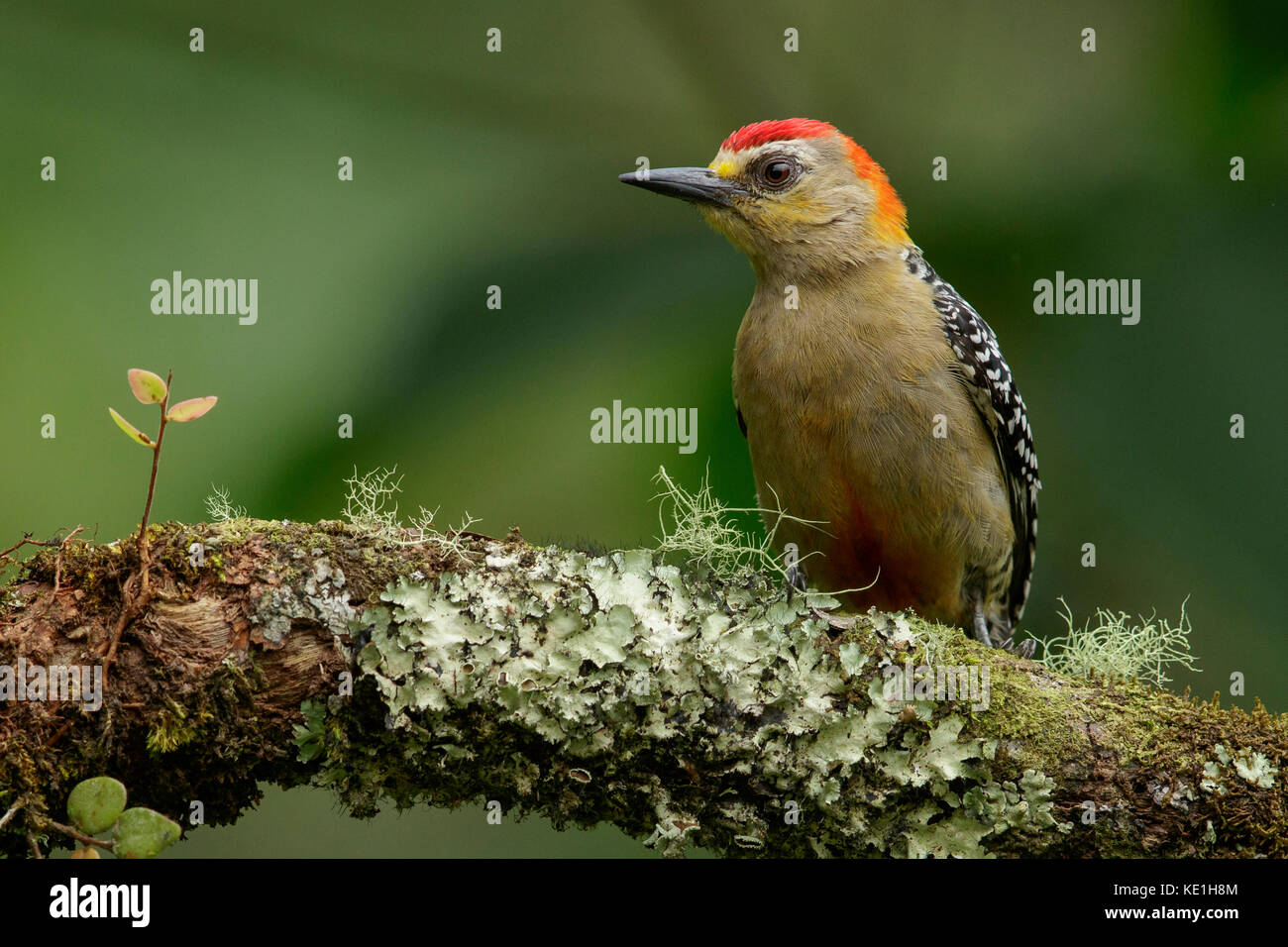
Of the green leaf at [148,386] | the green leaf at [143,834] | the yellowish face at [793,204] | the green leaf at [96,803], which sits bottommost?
the green leaf at [143,834]

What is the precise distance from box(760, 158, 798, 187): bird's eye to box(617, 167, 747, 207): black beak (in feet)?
0.38

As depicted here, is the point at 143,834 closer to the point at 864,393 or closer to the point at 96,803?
the point at 96,803

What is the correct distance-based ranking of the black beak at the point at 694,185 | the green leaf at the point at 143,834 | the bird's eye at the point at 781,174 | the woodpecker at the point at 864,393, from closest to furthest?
1. the green leaf at the point at 143,834
2. the woodpecker at the point at 864,393
3. the black beak at the point at 694,185
4. the bird's eye at the point at 781,174

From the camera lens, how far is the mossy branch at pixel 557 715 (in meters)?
2.52

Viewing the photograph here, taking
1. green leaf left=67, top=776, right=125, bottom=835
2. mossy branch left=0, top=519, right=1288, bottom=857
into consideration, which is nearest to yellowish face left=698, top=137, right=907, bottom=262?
mossy branch left=0, top=519, right=1288, bottom=857

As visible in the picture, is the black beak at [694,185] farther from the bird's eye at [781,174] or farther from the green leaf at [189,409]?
the green leaf at [189,409]

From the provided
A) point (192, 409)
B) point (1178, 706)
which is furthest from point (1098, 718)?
point (192, 409)

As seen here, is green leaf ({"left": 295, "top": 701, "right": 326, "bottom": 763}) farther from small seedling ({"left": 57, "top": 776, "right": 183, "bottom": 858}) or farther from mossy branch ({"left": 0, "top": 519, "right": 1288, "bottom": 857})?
small seedling ({"left": 57, "top": 776, "right": 183, "bottom": 858})

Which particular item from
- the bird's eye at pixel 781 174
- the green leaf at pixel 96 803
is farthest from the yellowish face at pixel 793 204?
the green leaf at pixel 96 803

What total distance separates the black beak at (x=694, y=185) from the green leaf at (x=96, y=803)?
9.77ft

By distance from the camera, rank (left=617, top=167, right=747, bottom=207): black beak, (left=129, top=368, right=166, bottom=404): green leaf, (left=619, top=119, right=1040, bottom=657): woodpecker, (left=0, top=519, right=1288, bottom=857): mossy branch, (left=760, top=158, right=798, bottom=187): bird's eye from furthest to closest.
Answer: (left=760, top=158, right=798, bottom=187): bird's eye < (left=617, top=167, right=747, bottom=207): black beak < (left=619, top=119, right=1040, bottom=657): woodpecker < (left=0, top=519, right=1288, bottom=857): mossy branch < (left=129, top=368, right=166, bottom=404): green leaf

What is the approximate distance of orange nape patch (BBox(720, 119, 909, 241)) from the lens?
4602mm

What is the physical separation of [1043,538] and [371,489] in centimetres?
372

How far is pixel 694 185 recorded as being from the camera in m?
4.50
